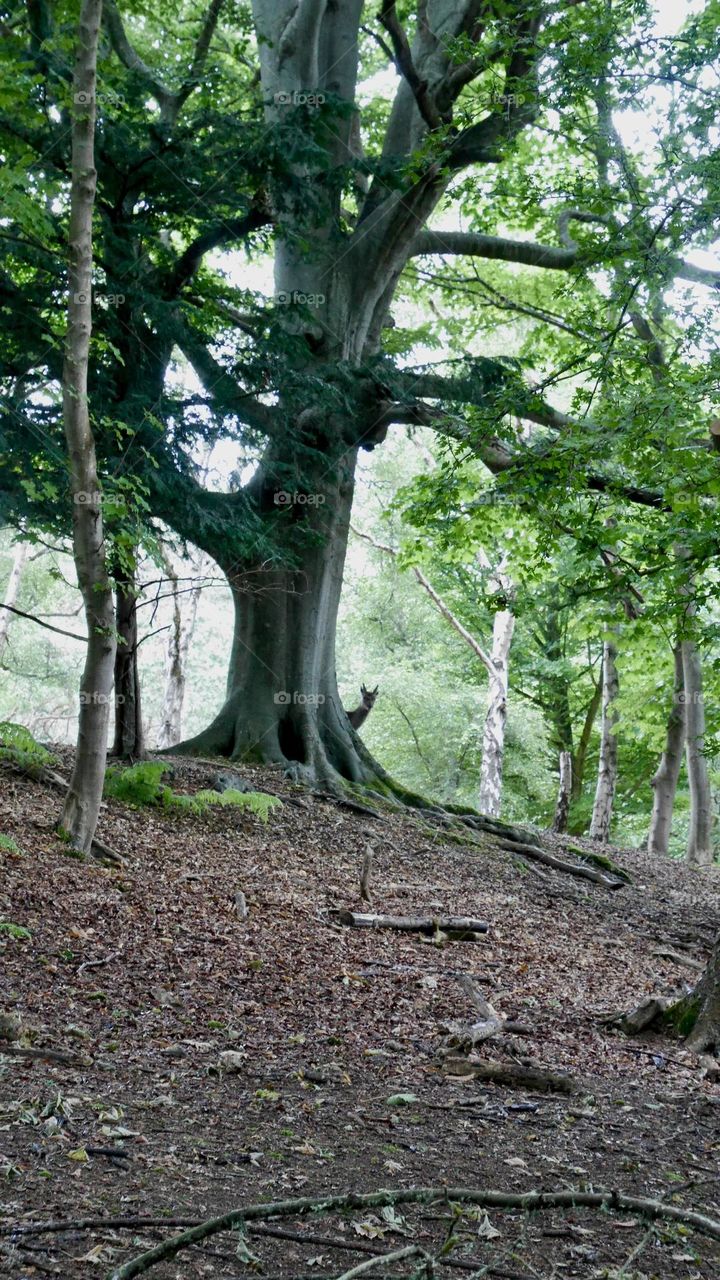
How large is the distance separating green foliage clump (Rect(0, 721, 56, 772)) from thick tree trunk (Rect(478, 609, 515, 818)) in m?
11.4

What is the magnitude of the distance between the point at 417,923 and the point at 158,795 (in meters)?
3.04

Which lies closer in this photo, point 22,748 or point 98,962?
point 98,962

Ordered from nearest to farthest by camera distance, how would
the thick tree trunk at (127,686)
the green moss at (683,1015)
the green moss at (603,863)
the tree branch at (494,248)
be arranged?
the green moss at (683,1015) → the thick tree trunk at (127,686) → the green moss at (603,863) → the tree branch at (494,248)

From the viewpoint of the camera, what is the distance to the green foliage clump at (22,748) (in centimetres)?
872

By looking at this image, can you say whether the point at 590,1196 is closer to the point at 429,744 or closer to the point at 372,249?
the point at 372,249

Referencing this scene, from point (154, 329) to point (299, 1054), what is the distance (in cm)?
697

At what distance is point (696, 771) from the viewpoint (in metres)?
16.4

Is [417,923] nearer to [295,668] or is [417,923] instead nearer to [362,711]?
[295,668]

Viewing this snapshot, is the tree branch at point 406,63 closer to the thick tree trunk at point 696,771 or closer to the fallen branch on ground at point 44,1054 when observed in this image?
the thick tree trunk at point 696,771

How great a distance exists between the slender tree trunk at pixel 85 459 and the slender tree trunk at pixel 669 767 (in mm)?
11486

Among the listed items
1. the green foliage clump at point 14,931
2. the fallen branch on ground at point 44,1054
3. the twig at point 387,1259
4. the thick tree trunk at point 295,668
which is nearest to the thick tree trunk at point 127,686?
the thick tree trunk at point 295,668

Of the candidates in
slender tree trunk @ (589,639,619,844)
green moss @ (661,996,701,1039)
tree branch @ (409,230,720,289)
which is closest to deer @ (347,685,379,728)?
slender tree trunk @ (589,639,619,844)

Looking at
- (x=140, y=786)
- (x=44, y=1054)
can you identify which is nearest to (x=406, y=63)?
(x=140, y=786)

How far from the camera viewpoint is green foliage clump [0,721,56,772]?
343 inches
